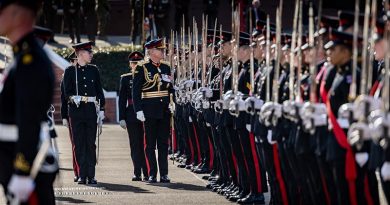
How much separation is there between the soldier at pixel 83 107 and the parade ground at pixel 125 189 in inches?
11.1

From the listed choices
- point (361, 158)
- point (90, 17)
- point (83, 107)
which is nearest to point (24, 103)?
point (361, 158)

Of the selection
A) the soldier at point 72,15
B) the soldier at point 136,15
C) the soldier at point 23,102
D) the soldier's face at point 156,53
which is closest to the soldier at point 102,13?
Answer: the soldier at point 72,15

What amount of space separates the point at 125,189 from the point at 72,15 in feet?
72.3

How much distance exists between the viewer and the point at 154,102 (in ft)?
51.8

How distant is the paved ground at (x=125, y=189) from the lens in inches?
529

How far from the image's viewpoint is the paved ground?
13.4 metres

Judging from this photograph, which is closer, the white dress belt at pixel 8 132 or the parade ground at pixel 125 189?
the white dress belt at pixel 8 132

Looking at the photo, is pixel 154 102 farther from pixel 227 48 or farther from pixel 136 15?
pixel 136 15

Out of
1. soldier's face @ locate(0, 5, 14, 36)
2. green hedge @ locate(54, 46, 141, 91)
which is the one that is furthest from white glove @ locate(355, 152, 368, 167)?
green hedge @ locate(54, 46, 141, 91)

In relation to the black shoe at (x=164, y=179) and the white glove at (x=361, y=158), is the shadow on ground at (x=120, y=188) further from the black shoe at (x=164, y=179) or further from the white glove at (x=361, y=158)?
the white glove at (x=361, y=158)

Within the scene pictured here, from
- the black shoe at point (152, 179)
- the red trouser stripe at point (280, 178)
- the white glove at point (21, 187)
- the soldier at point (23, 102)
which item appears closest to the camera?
the white glove at point (21, 187)

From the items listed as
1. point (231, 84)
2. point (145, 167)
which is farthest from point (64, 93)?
point (231, 84)

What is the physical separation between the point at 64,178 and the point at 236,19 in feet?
13.2

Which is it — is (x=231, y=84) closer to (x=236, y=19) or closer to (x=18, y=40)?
(x=236, y=19)
